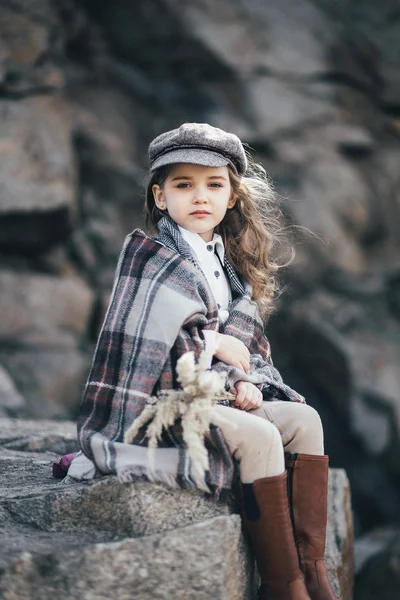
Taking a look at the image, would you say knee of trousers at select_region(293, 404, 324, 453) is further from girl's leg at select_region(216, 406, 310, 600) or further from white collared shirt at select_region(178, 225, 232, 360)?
white collared shirt at select_region(178, 225, 232, 360)

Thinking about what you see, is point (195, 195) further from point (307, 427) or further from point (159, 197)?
point (307, 427)

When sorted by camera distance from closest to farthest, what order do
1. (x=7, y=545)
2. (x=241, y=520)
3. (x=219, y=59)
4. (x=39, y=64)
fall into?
(x=7, y=545), (x=241, y=520), (x=39, y=64), (x=219, y=59)

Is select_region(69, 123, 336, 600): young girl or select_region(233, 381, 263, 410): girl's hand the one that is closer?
select_region(69, 123, 336, 600): young girl

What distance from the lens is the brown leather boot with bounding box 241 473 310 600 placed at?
7.64ft

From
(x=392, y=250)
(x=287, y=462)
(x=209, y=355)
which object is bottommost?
(x=287, y=462)

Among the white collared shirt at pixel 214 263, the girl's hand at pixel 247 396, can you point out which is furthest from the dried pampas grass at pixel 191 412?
the white collared shirt at pixel 214 263

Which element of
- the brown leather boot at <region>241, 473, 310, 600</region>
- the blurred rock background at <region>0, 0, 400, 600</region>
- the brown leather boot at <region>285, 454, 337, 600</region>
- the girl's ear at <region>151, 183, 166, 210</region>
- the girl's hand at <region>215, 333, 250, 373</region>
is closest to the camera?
the brown leather boot at <region>241, 473, 310, 600</region>

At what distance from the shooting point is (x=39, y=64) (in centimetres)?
744

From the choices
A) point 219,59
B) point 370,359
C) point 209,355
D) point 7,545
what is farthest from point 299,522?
point 219,59

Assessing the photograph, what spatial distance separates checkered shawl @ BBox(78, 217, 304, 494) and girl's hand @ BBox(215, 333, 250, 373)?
1.2 inches

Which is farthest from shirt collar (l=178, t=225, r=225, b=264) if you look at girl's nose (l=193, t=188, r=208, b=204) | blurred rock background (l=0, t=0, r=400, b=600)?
blurred rock background (l=0, t=0, r=400, b=600)

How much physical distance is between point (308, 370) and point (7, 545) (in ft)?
17.3

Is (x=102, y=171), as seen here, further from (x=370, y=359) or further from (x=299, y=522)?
(x=299, y=522)

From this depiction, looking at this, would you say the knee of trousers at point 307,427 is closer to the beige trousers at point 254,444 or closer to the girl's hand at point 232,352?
the beige trousers at point 254,444
